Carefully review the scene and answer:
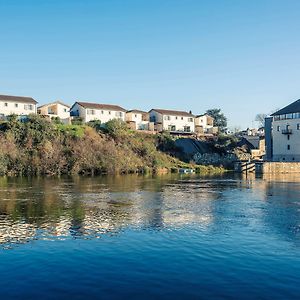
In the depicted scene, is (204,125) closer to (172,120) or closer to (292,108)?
(172,120)

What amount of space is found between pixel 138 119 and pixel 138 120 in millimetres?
317

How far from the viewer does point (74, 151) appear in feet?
199

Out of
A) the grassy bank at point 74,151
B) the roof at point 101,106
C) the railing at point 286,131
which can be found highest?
the roof at point 101,106

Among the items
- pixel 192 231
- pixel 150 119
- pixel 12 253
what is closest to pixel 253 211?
pixel 192 231

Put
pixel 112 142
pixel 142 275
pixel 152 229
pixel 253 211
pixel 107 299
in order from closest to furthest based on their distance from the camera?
1. pixel 107 299
2. pixel 142 275
3. pixel 152 229
4. pixel 253 211
5. pixel 112 142

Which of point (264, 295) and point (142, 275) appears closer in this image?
point (264, 295)

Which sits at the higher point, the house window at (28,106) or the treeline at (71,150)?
the house window at (28,106)

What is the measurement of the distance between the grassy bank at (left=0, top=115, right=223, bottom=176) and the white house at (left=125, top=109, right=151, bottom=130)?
1354cm

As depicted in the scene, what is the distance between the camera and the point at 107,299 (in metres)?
9.83

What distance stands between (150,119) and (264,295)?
3281 inches

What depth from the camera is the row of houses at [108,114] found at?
72812mm

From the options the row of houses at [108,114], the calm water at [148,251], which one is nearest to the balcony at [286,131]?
the row of houses at [108,114]

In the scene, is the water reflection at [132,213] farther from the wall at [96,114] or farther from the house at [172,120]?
the house at [172,120]

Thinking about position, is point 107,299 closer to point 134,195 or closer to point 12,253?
point 12,253
